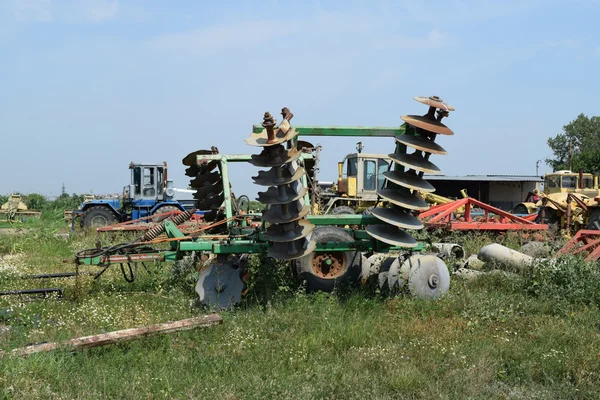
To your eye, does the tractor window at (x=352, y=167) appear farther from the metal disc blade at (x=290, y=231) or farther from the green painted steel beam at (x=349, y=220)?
the metal disc blade at (x=290, y=231)

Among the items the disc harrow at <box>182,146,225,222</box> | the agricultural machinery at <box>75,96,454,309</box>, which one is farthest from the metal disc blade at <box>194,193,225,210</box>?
the agricultural machinery at <box>75,96,454,309</box>

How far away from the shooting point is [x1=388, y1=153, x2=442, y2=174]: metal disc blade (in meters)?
7.30

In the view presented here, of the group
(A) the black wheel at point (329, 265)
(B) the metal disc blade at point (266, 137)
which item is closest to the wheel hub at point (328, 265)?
(A) the black wheel at point (329, 265)

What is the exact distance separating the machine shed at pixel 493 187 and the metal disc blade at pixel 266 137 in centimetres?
3446

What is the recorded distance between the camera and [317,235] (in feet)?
26.4

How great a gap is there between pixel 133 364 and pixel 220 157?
4097 mm

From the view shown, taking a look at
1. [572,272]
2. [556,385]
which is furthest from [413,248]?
[556,385]

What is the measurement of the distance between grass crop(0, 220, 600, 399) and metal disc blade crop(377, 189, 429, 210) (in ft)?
3.77

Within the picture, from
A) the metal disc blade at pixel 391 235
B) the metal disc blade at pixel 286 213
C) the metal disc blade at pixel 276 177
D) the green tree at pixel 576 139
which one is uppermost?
the green tree at pixel 576 139

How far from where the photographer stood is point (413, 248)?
808 cm

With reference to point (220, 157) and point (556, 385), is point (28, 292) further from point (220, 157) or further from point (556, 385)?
point (556, 385)

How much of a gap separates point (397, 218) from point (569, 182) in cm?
1933

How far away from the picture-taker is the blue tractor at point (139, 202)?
20.4 metres

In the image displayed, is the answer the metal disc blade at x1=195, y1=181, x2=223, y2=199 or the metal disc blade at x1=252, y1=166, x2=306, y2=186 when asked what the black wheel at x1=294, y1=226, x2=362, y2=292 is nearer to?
the metal disc blade at x1=252, y1=166, x2=306, y2=186
